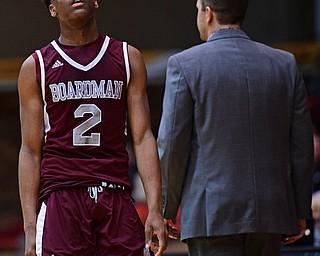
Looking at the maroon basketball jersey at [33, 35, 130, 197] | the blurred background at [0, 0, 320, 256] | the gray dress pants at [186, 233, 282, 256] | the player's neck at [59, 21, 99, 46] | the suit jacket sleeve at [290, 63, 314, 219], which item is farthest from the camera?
the blurred background at [0, 0, 320, 256]

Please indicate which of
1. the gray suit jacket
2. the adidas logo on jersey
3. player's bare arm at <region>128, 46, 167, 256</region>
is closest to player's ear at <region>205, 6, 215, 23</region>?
the gray suit jacket

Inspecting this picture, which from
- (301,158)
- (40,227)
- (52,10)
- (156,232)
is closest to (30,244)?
(40,227)

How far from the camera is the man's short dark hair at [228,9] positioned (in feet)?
18.9

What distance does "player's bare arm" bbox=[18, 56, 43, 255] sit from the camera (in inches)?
195

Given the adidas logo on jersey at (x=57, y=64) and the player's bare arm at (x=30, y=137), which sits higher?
the adidas logo on jersey at (x=57, y=64)

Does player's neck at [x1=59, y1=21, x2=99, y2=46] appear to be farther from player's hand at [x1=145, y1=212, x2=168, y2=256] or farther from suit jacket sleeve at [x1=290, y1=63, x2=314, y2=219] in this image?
suit jacket sleeve at [x1=290, y1=63, x2=314, y2=219]

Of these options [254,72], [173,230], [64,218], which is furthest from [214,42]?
[64,218]

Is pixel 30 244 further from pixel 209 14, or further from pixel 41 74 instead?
pixel 209 14

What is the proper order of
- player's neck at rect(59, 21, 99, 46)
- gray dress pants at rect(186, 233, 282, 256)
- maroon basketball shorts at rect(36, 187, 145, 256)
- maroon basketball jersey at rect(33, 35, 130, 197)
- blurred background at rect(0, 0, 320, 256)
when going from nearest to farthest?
maroon basketball shorts at rect(36, 187, 145, 256), maroon basketball jersey at rect(33, 35, 130, 197), player's neck at rect(59, 21, 99, 46), gray dress pants at rect(186, 233, 282, 256), blurred background at rect(0, 0, 320, 256)

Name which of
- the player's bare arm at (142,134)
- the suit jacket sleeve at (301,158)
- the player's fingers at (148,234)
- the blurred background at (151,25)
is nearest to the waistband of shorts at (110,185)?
the player's bare arm at (142,134)

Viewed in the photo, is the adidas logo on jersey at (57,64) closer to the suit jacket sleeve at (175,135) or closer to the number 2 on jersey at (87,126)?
the number 2 on jersey at (87,126)

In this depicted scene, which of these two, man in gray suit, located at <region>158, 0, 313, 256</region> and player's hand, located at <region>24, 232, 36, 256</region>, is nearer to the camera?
player's hand, located at <region>24, 232, 36, 256</region>

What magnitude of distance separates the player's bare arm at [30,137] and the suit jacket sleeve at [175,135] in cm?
82

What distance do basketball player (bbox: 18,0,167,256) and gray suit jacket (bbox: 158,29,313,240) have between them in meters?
0.54
